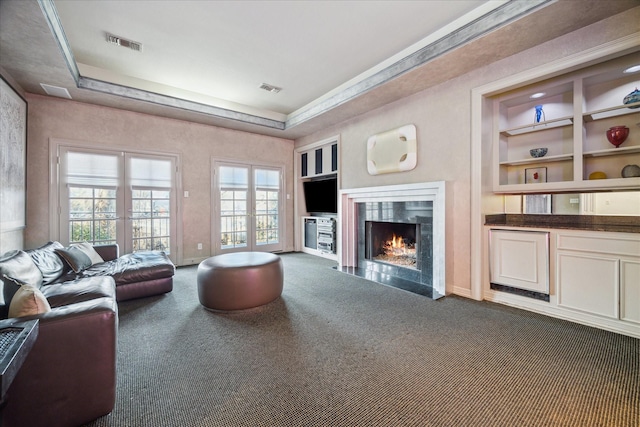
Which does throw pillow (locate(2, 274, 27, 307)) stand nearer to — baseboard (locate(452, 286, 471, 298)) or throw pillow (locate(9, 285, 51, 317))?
throw pillow (locate(9, 285, 51, 317))

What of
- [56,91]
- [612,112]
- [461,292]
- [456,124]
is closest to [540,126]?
[612,112]

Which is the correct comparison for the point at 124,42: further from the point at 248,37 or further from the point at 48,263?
the point at 48,263

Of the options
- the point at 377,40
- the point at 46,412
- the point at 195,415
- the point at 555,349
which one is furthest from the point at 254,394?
the point at 377,40

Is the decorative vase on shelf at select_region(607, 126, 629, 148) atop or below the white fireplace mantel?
atop

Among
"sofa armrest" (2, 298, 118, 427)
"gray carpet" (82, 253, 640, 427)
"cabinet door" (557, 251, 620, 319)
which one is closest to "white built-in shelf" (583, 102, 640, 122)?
"cabinet door" (557, 251, 620, 319)

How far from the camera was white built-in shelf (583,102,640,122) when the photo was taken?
2.44m

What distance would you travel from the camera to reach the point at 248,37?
3078 mm

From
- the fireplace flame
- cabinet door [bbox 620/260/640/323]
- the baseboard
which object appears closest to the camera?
cabinet door [bbox 620/260/640/323]

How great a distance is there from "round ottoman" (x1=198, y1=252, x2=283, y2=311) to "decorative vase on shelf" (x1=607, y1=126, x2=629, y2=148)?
148 inches

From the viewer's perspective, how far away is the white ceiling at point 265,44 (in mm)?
2465

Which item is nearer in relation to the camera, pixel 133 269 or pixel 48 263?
pixel 48 263

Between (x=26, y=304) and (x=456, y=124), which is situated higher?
(x=456, y=124)

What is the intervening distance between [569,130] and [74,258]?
19.3ft

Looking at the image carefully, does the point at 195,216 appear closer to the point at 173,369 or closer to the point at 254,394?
the point at 173,369
